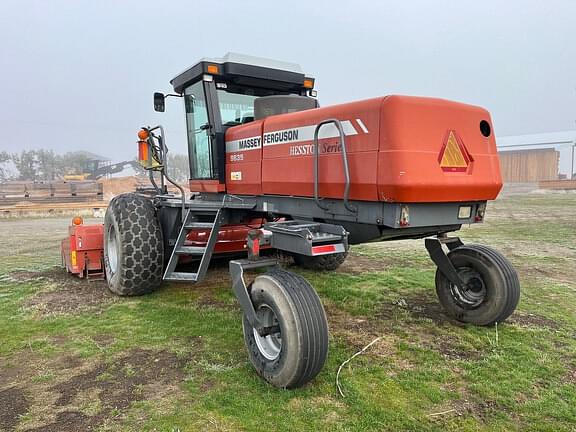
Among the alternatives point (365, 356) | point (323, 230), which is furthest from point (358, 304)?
point (323, 230)

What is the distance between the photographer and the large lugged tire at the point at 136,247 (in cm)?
474

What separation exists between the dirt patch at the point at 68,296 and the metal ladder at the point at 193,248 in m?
1.10

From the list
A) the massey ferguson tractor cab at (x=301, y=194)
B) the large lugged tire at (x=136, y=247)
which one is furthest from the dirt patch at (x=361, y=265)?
the large lugged tire at (x=136, y=247)

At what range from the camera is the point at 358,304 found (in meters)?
4.73

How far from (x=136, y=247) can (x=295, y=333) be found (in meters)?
2.60

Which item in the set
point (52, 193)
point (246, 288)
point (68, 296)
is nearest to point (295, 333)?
point (246, 288)

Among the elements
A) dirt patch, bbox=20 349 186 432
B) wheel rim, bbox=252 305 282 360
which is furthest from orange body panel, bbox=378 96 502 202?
dirt patch, bbox=20 349 186 432

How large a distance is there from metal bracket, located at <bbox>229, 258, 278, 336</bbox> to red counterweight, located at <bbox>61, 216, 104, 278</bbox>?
10.4 ft

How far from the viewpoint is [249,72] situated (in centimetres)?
480

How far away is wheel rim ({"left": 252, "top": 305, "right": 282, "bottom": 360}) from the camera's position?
311 centimetres

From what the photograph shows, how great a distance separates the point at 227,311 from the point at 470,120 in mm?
2908

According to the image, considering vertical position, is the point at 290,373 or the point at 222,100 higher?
Result: the point at 222,100

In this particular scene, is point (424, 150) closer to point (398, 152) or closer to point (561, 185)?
point (398, 152)

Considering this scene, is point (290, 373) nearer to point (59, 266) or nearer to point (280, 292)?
point (280, 292)
